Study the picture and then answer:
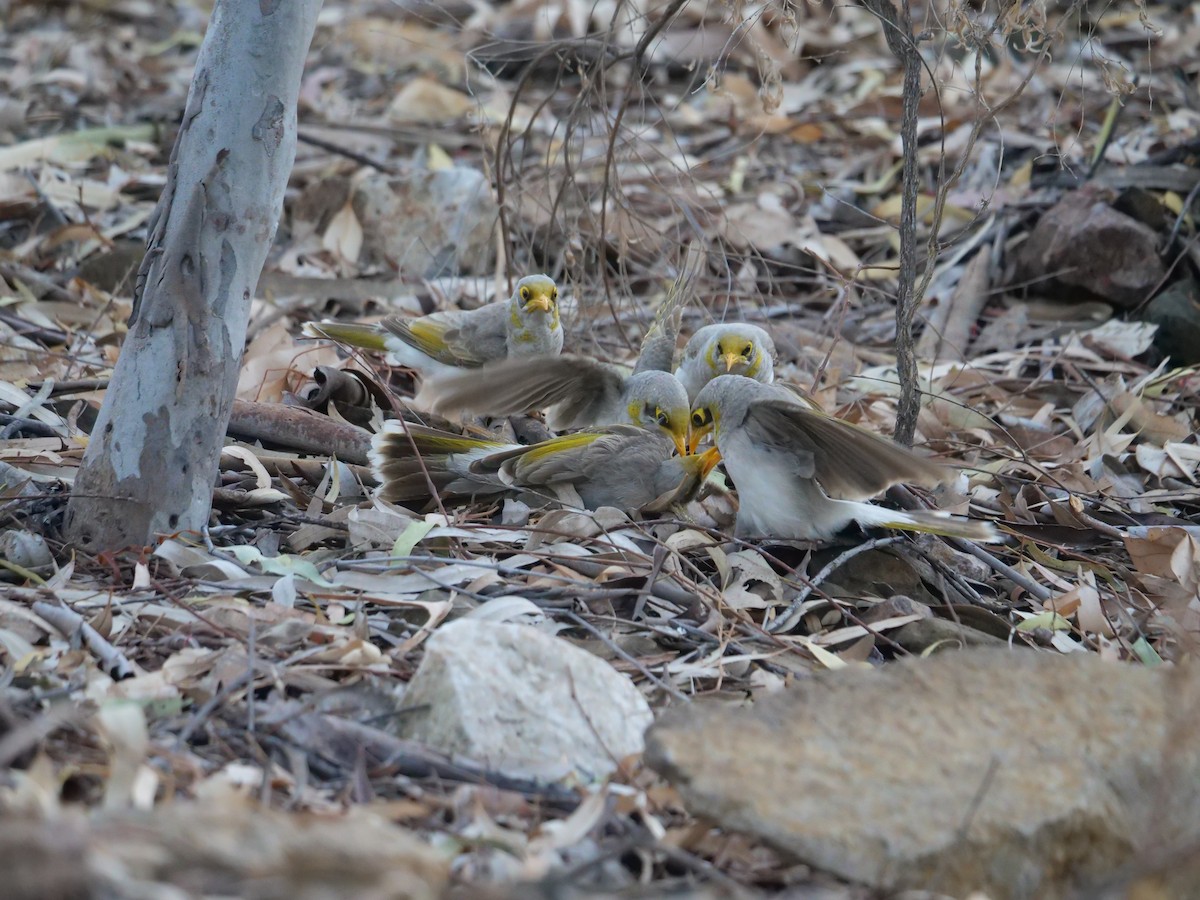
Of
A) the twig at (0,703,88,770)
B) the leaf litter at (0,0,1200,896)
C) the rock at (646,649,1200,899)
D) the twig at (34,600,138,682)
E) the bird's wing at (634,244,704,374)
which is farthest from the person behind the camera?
the bird's wing at (634,244,704,374)

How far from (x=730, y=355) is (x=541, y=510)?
3.67ft

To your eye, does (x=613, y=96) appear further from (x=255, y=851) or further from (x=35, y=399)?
(x=255, y=851)

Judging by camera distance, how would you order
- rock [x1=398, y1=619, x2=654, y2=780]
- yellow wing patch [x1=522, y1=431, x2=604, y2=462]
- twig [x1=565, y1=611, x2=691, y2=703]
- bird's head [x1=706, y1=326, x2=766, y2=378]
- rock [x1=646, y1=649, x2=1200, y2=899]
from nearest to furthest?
rock [x1=646, y1=649, x2=1200, y2=899] → rock [x1=398, y1=619, x2=654, y2=780] → twig [x1=565, y1=611, x2=691, y2=703] → yellow wing patch [x1=522, y1=431, x2=604, y2=462] → bird's head [x1=706, y1=326, x2=766, y2=378]

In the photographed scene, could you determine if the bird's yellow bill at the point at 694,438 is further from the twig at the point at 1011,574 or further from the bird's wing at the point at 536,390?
the twig at the point at 1011,574

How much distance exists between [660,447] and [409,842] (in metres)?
2.77

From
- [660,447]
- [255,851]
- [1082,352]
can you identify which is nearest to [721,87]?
[660,447]

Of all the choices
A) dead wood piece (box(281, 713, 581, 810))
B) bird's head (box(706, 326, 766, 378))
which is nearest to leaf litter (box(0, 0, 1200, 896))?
dead wood piece (box(281, 713, 581, 810))

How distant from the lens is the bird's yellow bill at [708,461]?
14.8ft

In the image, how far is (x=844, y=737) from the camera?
2.63m

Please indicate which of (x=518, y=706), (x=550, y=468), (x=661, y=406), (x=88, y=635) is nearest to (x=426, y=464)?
(x=550, y=468)

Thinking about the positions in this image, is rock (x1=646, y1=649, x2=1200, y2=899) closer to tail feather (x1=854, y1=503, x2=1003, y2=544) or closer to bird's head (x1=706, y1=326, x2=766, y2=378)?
tail feather (x1=854, y1=503, x2=1003, y2=544)

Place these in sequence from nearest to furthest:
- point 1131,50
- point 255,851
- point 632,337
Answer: point 255,851 → point 632,337 → point 1131,50

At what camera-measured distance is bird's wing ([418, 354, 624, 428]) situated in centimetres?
427

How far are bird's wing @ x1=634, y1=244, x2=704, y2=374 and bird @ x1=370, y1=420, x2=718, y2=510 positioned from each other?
0.80 metres
